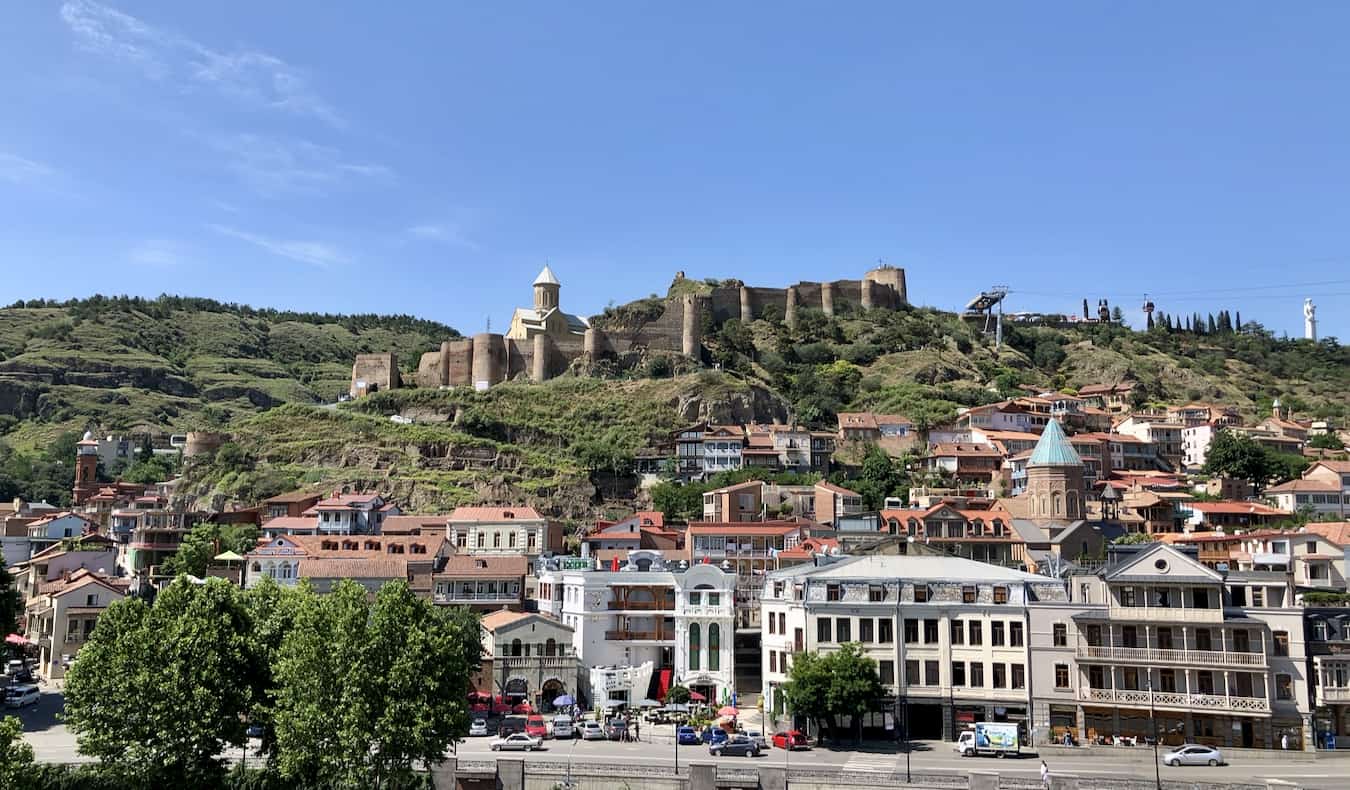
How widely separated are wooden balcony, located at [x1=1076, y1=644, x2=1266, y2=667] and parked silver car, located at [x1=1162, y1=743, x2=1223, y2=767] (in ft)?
14.6

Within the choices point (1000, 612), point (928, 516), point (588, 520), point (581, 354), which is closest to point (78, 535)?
point (588, 520)

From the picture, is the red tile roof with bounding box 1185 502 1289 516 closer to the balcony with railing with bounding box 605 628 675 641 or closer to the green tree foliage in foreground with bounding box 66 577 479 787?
the balcony with railing with bounding box 605 628 675 641

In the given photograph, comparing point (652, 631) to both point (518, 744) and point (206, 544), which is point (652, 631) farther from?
point (206, 544)

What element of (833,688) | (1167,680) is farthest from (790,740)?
(1167,680)

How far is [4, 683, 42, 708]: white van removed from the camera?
54.1m

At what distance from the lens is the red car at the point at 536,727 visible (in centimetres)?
4712

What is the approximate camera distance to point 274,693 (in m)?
39.2

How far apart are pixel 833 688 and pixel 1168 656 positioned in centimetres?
1346

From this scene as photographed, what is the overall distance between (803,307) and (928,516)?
77.3 m

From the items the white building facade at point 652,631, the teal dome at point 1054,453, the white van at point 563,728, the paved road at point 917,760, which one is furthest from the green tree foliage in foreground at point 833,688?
the teal dome at point 1054,453

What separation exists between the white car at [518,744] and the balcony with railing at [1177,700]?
2177 cm

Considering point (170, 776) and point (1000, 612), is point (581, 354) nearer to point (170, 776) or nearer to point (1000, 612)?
point (1000, 612)

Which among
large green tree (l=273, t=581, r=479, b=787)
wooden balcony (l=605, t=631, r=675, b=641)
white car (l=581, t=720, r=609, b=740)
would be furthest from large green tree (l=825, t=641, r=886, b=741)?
large green tree (l=273, t=581, r=479, b=787)

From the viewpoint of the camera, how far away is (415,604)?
42.0 meters
